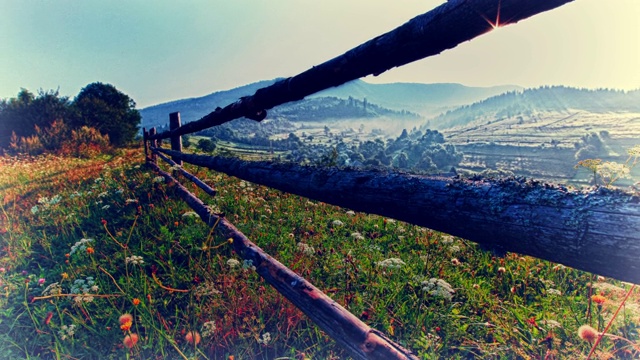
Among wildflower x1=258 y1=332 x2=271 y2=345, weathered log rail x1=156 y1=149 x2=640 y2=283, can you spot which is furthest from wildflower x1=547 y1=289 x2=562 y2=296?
wildflower x1=258 y1=332 x2=271 y2=345

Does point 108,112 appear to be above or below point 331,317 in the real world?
above

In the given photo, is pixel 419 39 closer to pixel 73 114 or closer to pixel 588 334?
pixel 588 334

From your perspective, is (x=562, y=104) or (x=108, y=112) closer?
(x=108, y=112)

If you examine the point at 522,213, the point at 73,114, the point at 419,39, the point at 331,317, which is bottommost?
the point at 331,317

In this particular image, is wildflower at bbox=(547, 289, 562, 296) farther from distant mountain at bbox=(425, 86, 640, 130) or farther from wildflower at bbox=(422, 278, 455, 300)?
distant mountain at bbox=(425, 86, 640, 130)

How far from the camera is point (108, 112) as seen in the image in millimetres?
32719

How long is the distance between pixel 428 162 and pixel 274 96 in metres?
97.5

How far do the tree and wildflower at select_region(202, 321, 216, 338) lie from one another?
1459 inches

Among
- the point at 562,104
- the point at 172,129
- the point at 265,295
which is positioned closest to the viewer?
the point at 265,295

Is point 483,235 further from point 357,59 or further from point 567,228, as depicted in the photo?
point 357,59

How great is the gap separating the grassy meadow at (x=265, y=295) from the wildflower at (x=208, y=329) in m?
0.02

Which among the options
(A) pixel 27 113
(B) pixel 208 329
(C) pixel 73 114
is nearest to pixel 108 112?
(C) pixel 73 114

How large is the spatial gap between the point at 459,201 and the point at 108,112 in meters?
40.6

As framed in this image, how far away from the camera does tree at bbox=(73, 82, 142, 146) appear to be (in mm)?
31391
